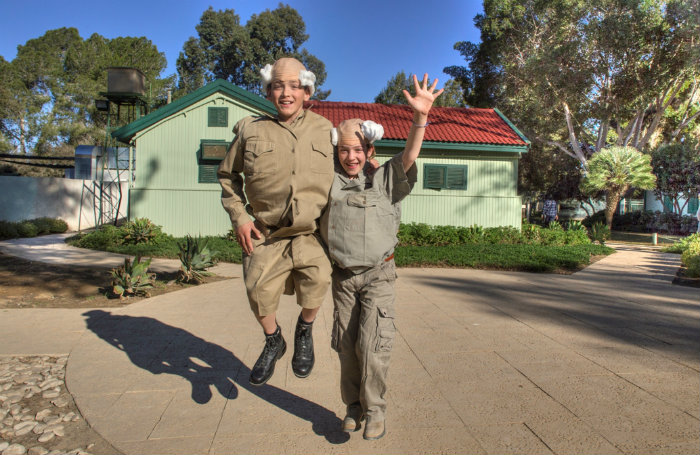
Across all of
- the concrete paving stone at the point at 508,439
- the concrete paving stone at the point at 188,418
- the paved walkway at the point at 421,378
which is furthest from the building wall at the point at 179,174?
the concrete paving stone at the point at 508,439

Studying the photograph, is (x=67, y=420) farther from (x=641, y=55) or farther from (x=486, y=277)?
(x=641, y=55)


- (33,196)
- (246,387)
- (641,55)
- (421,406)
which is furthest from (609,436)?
(641,55)

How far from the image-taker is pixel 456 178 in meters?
16.1

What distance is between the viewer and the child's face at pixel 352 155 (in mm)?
2701

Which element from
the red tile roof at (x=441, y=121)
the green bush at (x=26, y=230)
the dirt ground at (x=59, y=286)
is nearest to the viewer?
the dirt ground at (x=59, y=286)

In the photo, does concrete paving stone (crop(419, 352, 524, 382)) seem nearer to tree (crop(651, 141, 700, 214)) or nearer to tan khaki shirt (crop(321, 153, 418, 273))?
tan khaki shirt (crop(321, 153, 418, 273))

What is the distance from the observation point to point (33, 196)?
19172 mm

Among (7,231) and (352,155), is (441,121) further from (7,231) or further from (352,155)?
(352,155)

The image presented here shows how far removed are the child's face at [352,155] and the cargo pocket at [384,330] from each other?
29.9 inches

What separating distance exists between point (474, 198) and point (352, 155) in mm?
14077

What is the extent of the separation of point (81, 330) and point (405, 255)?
7.57 m

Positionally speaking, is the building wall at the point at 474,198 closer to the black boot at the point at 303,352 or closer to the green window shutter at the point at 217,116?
the green window shutter at the point at 217,116

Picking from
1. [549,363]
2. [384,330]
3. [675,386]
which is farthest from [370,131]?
[675,386]

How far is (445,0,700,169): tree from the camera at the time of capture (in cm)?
2089
